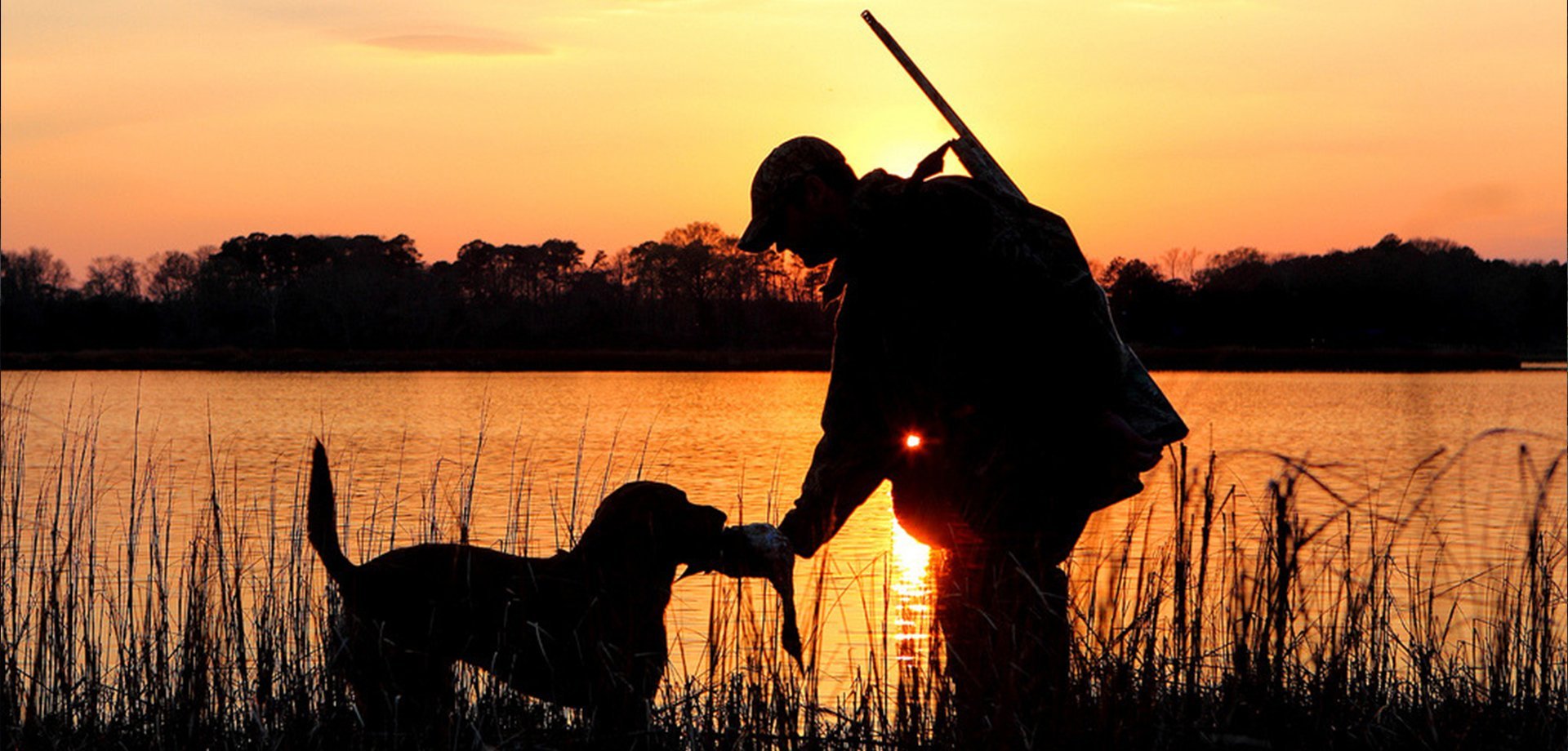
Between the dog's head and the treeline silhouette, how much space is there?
39852 millimetres

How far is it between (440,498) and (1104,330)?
327 inches

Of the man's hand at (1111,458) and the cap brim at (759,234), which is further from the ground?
the cap brim at (759,234)

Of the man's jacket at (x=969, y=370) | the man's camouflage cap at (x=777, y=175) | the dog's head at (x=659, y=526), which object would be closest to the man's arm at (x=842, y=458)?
the man's jacket at (x=969, y=370)

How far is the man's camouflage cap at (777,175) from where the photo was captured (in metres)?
3.70

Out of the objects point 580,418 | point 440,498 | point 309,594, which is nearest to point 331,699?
point 309,594

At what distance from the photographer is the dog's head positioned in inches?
161

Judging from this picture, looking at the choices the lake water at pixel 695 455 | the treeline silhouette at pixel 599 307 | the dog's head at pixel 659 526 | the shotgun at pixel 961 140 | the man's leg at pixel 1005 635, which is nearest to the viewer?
the man's leg at pixel 1005 635

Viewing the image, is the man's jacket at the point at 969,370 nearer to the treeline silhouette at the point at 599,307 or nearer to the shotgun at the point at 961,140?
the shotgun at the point at 961,140

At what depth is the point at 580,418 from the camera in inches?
983

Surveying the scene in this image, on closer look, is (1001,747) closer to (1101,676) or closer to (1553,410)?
(1101,676)

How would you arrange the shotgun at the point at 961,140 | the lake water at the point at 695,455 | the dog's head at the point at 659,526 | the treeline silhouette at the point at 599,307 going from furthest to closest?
the treeline silhouette at the point at 599,307
the lake water at the point at 695,455
the dog's head at the point at 659,526
the shotgun at the point at 961,140

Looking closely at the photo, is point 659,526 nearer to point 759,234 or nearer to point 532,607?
point 532,607

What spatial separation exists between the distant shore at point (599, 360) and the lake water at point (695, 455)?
2638 millimetres

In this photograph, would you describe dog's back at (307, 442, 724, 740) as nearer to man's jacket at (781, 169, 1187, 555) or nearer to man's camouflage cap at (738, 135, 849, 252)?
man's jacket at (781, 169, 1187, 555)
